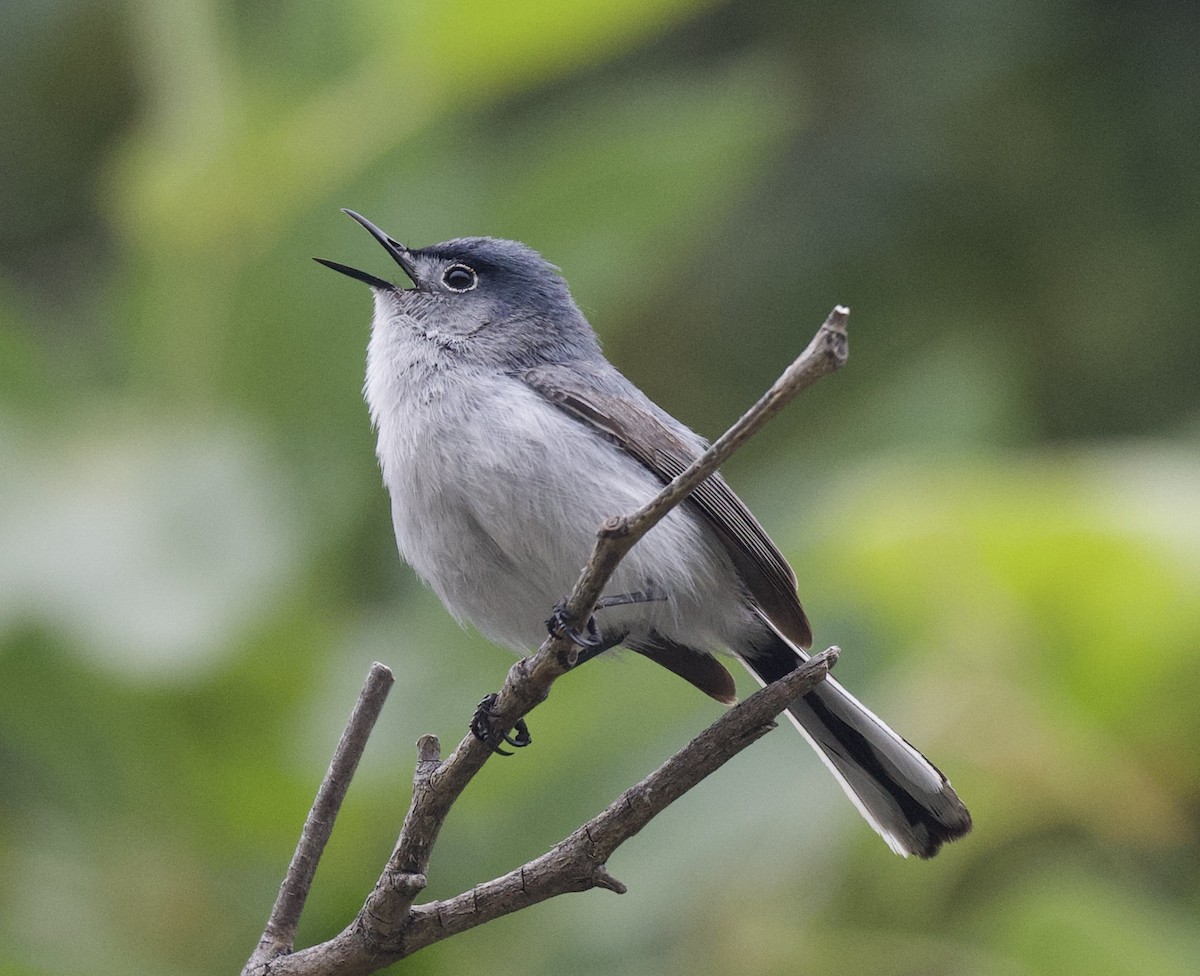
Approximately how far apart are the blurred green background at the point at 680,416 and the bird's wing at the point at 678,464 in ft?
2.17

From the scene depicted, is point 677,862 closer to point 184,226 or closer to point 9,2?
point 184,226

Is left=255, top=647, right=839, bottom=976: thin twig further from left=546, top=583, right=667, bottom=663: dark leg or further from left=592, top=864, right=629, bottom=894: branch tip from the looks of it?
left=546, top=583, right=667, bottom=663: dark leg

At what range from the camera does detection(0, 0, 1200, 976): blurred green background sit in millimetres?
3252

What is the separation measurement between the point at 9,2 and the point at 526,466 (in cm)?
308

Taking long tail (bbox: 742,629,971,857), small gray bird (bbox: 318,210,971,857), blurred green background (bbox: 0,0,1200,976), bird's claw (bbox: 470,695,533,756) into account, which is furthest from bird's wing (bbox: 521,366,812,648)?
blurred green background (bbox: 0,0,1200,976)

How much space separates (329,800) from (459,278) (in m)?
1.39

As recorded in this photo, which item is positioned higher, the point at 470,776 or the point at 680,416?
the point at 680,416

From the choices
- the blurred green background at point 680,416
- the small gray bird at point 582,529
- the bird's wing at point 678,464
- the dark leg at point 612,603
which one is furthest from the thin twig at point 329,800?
the blurred green background at point 680,416

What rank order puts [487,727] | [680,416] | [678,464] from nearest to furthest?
[487,727], [678,464], [680,416]

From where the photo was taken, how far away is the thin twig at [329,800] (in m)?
1.93

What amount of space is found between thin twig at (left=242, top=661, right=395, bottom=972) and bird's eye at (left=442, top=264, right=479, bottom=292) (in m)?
1.27

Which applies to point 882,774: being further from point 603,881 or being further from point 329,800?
point 329,800

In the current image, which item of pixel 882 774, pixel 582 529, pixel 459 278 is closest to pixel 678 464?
pixel 582 529

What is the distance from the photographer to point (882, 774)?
244cm
